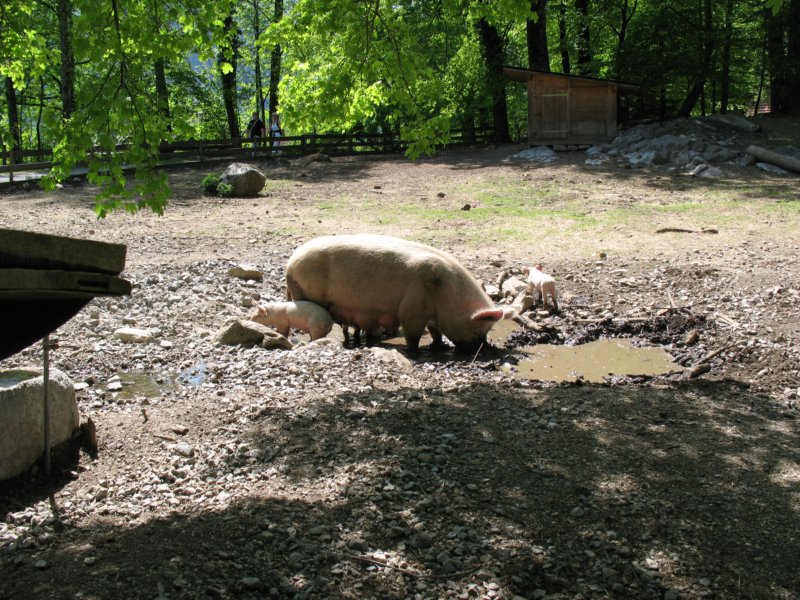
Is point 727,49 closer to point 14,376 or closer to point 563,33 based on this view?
point 563,33

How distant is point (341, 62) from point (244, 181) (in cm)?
1316

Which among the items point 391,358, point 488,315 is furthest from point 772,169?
point 391,358

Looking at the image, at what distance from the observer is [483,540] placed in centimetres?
423

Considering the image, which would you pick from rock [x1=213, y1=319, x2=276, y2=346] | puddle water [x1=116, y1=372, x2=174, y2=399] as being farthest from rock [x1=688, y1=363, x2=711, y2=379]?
puddle water [x1=116, y1=372, x2=174, y2=399]

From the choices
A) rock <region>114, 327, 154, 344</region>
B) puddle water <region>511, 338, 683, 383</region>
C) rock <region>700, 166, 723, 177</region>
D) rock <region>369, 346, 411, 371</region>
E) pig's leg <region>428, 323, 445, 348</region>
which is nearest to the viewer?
rock <region>369, 346, 411, 371</region>

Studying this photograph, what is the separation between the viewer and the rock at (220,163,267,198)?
71.6ft

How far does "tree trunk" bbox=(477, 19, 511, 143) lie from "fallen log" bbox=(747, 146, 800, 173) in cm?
1131

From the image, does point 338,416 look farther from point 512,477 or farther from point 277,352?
point 277,352

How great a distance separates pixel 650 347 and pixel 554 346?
3.78 feet

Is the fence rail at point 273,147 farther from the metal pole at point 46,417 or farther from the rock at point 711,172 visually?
the metal pole at point 46,417

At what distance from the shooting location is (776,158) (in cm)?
2269

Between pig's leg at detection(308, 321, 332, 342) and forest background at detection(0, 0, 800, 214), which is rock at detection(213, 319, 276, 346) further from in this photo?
forest background at detection(0, 0, 800, 214)

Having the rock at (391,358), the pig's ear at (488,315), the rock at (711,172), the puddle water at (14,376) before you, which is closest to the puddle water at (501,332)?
the pig's ear at (488,315)

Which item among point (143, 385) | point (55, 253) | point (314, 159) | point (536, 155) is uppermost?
point (314, 159)
